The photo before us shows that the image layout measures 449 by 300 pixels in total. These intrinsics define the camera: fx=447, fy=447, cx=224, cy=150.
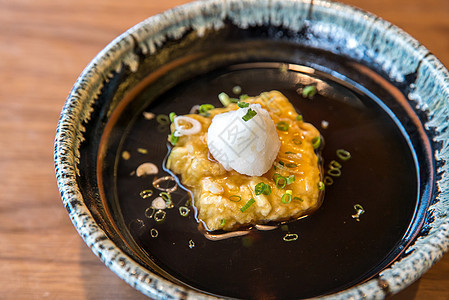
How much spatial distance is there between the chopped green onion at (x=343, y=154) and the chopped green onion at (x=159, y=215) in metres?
0.99

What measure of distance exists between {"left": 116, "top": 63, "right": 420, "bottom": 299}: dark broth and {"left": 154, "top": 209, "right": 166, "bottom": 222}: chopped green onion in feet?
0.06

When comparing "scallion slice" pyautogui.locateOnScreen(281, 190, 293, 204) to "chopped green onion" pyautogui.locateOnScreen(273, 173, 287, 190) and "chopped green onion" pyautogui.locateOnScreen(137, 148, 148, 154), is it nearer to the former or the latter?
"chopped green onion" pyautogui.locateOnScreen(273, 173, 287, 190)

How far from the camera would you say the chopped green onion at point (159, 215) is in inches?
85.8

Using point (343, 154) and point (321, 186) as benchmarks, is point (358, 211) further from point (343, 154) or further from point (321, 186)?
point (343, 154)

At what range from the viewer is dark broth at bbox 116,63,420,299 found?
200 centimetres

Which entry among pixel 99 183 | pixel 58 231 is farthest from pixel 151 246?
pixel 58 231

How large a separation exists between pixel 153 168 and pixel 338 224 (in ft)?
3.22

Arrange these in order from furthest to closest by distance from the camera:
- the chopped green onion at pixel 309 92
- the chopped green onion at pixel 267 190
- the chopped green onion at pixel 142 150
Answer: the chopped green onion at pixel 309 92 → the chopped green onion at pixel 142 150 → the chopped green onion at pixel 267 190

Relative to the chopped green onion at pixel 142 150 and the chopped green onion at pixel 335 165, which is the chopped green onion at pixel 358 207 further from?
the chopped green onion at pixel 142 150

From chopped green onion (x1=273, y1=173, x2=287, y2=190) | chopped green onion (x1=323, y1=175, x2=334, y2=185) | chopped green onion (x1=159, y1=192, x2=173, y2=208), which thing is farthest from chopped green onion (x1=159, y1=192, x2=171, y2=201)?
chopped green onion (x1=323, y1=175, x2=334, y2=185)

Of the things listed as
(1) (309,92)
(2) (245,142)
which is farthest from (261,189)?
(1) (309,92)

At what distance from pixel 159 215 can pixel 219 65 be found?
3.54 feet

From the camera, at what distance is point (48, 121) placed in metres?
2.80

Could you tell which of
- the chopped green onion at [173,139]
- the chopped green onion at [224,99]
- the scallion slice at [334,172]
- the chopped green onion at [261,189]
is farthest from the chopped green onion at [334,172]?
the chopped green onion at [173,139]
